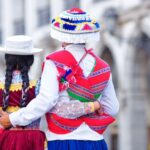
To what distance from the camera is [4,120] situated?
6.65 meters

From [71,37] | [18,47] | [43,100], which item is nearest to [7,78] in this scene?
[18,47]

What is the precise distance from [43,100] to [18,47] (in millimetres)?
530

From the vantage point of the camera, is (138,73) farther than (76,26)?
Yes

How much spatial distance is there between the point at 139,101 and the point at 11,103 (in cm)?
1701

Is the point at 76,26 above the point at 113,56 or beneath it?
above

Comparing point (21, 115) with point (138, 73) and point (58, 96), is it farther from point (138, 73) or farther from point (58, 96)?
point (138, 73)

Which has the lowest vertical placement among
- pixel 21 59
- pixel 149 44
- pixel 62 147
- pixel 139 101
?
pixel 139 101

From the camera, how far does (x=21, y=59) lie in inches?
271

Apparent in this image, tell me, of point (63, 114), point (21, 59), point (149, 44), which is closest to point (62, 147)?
point (63, 114)

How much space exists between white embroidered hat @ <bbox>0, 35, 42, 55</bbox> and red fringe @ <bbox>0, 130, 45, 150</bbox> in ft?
1.85

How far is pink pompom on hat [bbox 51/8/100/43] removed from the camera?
263 inches

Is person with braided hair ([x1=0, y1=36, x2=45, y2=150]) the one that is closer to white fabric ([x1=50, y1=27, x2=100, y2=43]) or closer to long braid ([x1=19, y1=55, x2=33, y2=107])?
long braid ([x1=19, y1=55, x2=33, y2=107])

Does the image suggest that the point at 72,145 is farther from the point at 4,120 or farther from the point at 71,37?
the point at 71,37

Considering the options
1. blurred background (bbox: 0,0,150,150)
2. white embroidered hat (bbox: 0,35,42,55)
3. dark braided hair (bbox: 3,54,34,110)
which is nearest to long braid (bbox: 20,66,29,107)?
dark braided hair (bbox: 3,54,34,110)
